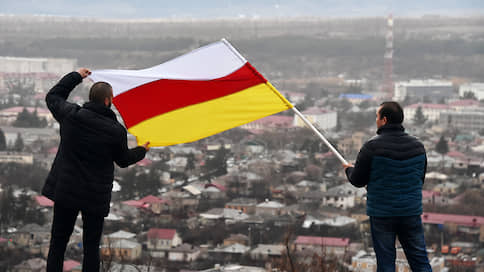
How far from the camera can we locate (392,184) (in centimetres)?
187

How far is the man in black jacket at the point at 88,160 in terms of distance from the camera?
6.21 ft

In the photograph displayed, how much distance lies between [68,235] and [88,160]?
0.20 metres

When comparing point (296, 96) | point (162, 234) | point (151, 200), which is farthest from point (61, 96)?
point (296, 96)

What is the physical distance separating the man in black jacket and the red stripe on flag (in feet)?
2.01

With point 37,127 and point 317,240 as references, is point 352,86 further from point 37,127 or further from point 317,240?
point 317,240

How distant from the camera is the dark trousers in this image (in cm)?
192

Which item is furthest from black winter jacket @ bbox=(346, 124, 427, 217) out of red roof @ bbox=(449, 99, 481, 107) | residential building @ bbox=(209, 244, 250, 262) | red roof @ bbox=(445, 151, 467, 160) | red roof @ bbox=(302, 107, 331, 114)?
red roof @ bbox=(449, 99, 481, 107)

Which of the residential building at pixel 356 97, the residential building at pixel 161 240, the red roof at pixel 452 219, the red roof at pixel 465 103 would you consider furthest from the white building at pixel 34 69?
the red roof at pixel 452 219

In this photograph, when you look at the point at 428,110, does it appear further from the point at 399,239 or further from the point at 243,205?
the point at 399,239

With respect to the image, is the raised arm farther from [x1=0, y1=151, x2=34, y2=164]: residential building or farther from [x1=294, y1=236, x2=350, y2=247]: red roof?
[x1=0, y1=151, x2=34, y2=164]: residential building

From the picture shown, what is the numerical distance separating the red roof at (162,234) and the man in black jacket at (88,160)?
15272 millimetres

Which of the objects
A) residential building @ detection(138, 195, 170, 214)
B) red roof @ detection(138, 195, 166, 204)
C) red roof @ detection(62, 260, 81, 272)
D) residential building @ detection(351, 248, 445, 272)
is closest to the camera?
red roof @ detection(62, 260, 81, 272)

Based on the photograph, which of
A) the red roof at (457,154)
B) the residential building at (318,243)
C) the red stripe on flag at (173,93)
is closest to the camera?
the red stripe on flag at (173,93)

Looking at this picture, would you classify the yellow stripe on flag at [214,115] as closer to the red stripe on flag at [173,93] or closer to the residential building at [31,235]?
the red stripe on flag at [173,93]
